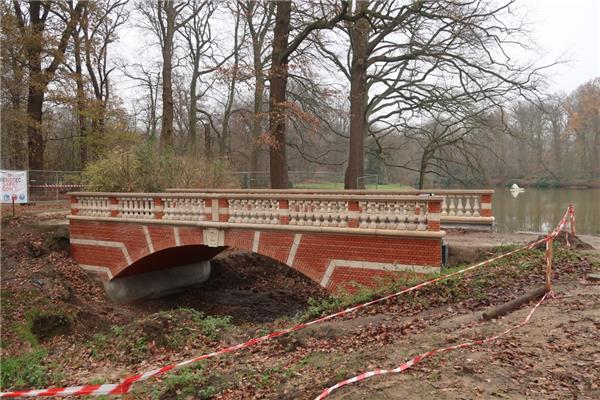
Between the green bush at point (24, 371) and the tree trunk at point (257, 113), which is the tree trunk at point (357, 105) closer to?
the tree trunk at point (257, 113)

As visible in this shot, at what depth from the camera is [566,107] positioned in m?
40.3

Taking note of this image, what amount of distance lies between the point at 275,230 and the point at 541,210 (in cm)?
2168

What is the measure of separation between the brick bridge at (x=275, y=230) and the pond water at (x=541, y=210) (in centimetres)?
641

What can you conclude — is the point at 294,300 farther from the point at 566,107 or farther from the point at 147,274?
the point at 566,107

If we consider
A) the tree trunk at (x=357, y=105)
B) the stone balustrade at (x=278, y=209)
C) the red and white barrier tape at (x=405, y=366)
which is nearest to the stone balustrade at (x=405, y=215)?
the stone balustrade at (x=278, y=209)

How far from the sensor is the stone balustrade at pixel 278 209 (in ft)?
27.9

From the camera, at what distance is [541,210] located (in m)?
26.2

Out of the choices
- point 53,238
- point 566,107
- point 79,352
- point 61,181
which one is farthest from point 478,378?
point 566,107

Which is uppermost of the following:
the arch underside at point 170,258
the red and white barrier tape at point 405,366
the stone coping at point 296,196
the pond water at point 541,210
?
the stone coping at point 296,196

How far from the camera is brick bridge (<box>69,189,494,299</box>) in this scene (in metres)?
8.55

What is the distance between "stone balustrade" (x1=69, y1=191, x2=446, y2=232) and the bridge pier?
2.17 meters

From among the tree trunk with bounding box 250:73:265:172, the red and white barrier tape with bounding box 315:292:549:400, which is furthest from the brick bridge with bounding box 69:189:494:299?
the tree trunk with bounding box 250:73:265:172

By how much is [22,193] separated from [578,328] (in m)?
16.7

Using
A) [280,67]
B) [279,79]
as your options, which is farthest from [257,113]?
[280,67]
